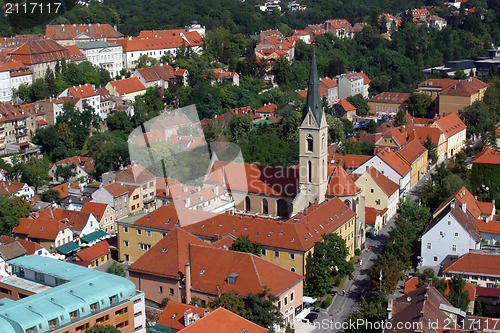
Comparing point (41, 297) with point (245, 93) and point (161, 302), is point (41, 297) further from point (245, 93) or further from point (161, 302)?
point (245, 93)

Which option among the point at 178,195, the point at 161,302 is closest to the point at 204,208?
the point at 178,195

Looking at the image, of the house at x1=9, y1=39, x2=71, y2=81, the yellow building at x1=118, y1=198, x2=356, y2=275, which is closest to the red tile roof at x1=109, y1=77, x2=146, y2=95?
the house at x1=9, y1=39, x2=71, y2=81

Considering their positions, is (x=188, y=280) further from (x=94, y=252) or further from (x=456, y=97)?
(x=456, y=97)

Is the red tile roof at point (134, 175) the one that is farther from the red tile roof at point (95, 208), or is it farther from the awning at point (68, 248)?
the awning at point (68, 248)

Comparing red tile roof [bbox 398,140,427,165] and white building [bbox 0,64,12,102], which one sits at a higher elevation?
white building [bbox 0,64,12,102]

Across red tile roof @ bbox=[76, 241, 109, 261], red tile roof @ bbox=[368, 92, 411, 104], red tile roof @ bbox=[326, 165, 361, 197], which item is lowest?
red tile roof @ bbox=[76, 241, 109, 261]

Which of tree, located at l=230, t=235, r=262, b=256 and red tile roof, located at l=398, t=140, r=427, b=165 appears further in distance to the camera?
red tile roof, located at l=398, t=140, r=427, b=165

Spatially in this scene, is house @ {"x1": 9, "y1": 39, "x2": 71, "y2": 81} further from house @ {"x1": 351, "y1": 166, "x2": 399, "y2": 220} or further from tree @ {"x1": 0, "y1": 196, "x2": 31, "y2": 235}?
house @ {"x1": 351, "y1": 166, "x2": 399, "y2": 220}

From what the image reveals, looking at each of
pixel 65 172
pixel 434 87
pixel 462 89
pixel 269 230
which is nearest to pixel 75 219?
pixel 65 172

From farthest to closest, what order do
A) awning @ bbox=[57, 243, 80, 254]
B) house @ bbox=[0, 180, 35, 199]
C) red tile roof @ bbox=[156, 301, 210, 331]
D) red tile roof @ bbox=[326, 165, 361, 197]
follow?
1. house @ bbox=[0, 180, 35, 199]
2. awning @ bbox=[57, 243, 80, 254]
3. red tile roof @ bbox=[326, 165, 361, 197]
4. red tile roof @ bbox=[156, 301, 210, 331]
